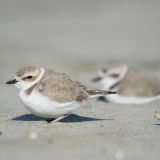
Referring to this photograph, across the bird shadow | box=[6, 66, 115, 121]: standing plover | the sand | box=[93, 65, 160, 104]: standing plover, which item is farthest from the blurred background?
box=[6, 66, 115, 121]: standing plover

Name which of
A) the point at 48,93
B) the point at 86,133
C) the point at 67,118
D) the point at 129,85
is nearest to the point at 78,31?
the point at 129,85

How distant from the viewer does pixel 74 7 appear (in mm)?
18594

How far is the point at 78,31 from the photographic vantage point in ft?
52.5

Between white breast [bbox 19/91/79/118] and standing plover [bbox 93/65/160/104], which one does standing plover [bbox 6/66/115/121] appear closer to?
white breast [bbox 19/91/79/118]

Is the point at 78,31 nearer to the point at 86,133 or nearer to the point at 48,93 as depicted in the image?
the point at 48,93

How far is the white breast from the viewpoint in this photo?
7.17 metres

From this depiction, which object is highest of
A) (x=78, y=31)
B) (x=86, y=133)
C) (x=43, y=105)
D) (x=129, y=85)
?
(x=43, y=105)

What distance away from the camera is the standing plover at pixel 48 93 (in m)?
7.21

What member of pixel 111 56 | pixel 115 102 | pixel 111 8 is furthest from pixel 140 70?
pixel 111 8

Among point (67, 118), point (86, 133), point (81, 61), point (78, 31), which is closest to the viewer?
point (86, 133)

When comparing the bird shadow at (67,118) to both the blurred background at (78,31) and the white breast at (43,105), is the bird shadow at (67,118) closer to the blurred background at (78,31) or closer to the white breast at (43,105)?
the white breast at (43,105)

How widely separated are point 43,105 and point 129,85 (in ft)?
12.3

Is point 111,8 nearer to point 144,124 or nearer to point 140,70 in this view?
point 140,70

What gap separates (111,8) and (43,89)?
36.8 feet
